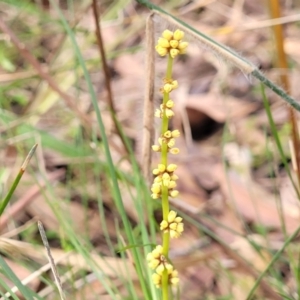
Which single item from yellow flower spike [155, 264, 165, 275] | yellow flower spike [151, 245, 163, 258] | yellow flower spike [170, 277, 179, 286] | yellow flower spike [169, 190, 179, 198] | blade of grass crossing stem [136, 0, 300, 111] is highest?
blade of grass crossing stem [136, 0, 300, 111]

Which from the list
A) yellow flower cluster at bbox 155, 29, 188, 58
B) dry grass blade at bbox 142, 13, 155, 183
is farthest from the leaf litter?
yellow flower cluster at bbox 155, 29, 188, 58

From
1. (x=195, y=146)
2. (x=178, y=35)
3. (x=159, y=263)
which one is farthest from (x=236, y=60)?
(x=195, y=146)

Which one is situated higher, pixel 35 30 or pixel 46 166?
pixel 35 30

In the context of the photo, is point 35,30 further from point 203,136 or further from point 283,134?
point 283,134

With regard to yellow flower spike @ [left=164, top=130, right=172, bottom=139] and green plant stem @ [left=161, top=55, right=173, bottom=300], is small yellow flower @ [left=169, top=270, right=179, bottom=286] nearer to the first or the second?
green plant stem @ [left=161, top=55, right=173, bottom=300]

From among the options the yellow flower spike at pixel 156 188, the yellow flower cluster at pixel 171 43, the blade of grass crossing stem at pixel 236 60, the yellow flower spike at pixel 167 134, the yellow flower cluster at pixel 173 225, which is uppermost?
the yellow flower cluster at pixel 171 43

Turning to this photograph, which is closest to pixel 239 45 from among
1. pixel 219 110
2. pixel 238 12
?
pixel 238 12

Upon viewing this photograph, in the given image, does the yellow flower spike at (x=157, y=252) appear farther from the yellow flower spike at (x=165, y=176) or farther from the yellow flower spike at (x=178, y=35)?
the yellow flower spike at (x=178, y=35)

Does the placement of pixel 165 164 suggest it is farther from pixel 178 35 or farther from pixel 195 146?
pixel 195 146

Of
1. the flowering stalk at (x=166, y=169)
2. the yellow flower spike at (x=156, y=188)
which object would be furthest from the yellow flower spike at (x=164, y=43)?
the yellow flower spike at (x=156, y=188)
